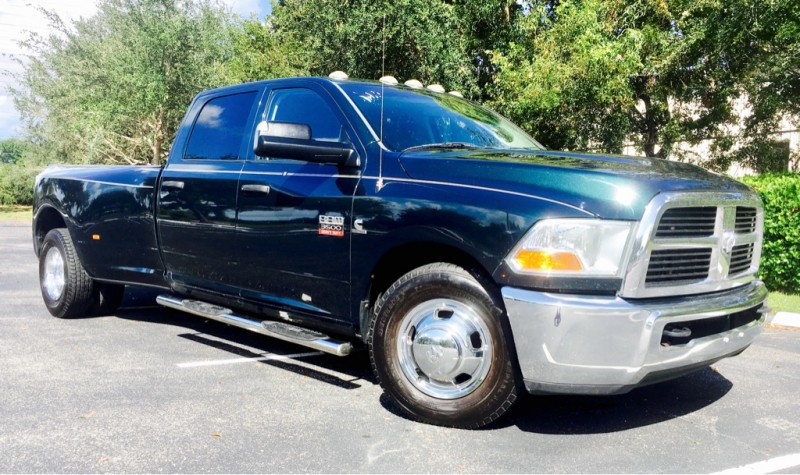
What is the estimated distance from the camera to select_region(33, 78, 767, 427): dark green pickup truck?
10.8 ft

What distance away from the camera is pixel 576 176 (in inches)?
134

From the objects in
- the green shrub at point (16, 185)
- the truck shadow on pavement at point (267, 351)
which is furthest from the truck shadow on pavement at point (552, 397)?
the green shrub at point (16, 185)

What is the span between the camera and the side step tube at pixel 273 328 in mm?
4093

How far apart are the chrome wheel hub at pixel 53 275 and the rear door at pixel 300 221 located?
2.81m

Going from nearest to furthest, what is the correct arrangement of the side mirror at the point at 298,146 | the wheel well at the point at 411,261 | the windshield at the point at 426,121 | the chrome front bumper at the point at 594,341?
the chrome front bumper at the point at 594,341
the wheel well at the point at 411,261
the side mirror at the point at 298,146
the windshield at the point at 426,121

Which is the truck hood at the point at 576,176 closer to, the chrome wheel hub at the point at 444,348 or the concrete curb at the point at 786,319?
the chrome wheel hub at the point at 444,348

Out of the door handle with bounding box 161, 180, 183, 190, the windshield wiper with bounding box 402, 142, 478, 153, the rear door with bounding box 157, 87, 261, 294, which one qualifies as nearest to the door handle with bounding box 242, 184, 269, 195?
the rear door with bounding box 157, 87, 261, 294

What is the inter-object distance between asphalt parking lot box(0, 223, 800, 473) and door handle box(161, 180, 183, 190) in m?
1.31

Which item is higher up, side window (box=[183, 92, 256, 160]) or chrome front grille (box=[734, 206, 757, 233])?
side window (box=[183, 92, 256, 160])

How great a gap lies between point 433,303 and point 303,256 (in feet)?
3.31

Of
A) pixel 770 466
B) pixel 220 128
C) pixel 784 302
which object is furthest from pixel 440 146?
pixel 784 302

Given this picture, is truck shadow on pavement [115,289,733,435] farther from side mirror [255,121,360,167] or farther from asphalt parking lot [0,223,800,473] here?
side mirror [255,121,360,167]

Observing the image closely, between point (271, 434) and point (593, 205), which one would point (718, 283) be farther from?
point (271, 434)

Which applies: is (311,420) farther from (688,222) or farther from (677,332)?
(688,222)
